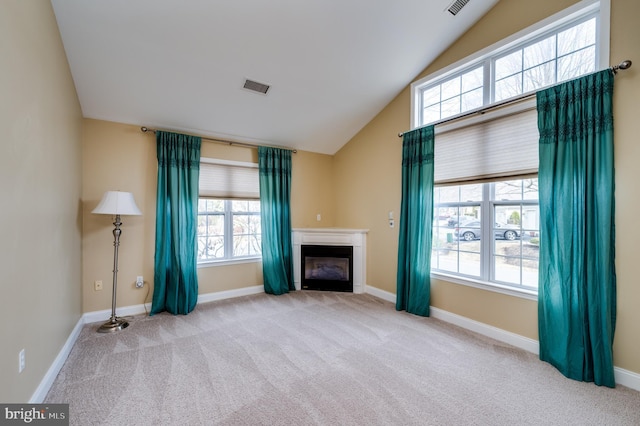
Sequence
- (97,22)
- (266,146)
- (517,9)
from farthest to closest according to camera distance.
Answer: (266,146) < (517,9) < (97,22)

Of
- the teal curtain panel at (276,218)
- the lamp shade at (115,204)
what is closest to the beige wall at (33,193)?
the lamp shade at (115,204)

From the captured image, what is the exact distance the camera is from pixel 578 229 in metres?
2.18

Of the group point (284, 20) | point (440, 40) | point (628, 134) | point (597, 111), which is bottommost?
point (628, 134)

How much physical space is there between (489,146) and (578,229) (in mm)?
1137

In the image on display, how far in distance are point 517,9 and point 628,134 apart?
1.62 m

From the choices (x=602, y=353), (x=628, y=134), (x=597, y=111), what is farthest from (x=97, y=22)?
(x=602, y=353)

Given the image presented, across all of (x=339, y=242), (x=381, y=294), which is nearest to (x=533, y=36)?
(x=339, y=242)

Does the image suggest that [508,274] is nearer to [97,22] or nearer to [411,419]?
[411,419]

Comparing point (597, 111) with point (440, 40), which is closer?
point (597, 111)

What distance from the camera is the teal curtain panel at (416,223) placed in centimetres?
335

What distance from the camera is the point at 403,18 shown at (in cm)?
270

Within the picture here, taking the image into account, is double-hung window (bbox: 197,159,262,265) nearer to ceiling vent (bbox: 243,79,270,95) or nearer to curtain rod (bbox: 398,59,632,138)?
ceiling vent (bbox: 243,79,270,95)

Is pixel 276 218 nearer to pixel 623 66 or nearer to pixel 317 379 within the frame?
pixel 317 379

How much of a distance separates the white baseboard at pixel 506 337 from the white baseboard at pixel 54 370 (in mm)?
3653
